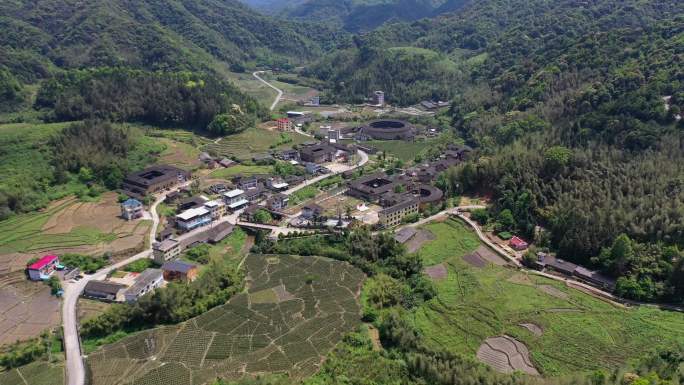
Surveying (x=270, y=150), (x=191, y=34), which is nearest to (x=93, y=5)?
(x=191, y=34)

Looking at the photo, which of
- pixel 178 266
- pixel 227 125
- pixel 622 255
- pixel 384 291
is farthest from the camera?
pixel 227 125

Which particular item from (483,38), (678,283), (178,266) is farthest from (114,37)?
(678,283)

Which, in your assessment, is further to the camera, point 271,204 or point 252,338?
point 271,204

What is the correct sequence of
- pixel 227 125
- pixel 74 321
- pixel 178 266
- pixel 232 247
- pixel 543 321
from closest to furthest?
pixel 543 321, pixel 74 321, pixel 178 266, pixel 232 247, pixel 227 125

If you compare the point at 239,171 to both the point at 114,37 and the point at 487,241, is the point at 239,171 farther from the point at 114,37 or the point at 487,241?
the point at 114,37

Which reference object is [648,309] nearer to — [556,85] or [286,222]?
[286,222]

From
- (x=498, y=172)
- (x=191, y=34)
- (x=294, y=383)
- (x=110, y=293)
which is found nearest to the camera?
(x=294, y=383)

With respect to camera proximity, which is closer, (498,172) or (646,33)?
(498,172)

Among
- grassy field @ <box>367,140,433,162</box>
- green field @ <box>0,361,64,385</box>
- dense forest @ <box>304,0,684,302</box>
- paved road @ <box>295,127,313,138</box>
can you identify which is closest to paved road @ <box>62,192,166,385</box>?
green field @ <box>0,361,64,385</box>
